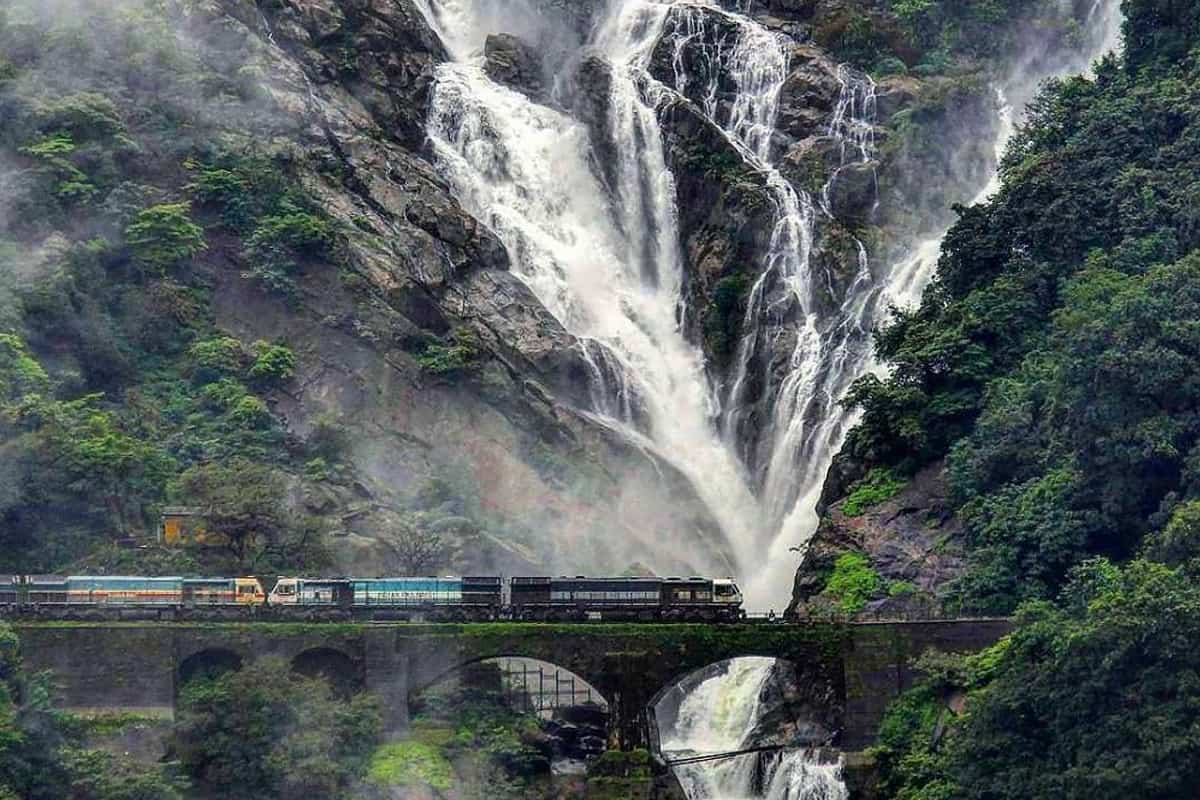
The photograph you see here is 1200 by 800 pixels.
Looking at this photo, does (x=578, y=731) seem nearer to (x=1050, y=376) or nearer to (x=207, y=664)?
(x=207, y=664)

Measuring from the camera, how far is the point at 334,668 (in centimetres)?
8975

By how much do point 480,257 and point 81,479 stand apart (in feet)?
80.0

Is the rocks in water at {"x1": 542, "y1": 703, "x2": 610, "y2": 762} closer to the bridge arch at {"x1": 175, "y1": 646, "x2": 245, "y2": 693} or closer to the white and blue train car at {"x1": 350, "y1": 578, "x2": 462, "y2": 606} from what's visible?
the white and blue train car at {"x1": 350, "y1": 578, "x2": 462, "y2": 606}

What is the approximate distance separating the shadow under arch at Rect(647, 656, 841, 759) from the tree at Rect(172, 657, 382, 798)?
10.9 meters

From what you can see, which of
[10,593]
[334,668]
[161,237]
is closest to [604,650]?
[334,668]

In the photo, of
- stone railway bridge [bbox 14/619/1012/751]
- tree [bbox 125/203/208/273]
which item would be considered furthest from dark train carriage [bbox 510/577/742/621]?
tree [bbox 125/203/208/273]

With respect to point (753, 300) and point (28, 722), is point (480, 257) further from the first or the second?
point (28, 722)

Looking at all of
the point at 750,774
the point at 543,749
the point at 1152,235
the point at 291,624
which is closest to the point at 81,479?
the point at 291,624

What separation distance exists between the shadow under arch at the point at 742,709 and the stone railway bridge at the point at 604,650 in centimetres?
95

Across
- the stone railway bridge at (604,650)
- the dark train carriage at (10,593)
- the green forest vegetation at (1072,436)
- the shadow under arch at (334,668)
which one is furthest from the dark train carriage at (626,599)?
the dark train carriage at (10,593)

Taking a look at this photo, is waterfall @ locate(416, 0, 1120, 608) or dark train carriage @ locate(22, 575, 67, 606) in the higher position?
waterfall @ locate(416, 0, 1120, 608)

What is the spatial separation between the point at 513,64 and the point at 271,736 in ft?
166

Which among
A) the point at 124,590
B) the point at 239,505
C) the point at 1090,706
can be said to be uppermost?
the point at 239,505

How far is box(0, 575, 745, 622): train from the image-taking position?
9031 cm
